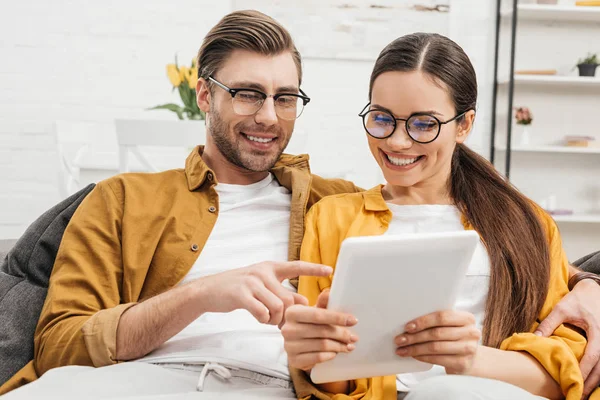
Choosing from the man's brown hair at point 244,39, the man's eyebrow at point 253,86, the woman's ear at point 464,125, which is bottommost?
the woman's ear at point 464,125

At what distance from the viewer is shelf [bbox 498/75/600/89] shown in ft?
15.1

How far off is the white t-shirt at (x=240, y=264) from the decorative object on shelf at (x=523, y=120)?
3.36 metres

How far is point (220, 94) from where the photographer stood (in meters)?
1.75

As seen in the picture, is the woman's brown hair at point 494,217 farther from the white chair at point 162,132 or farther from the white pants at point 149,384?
the white chair at point 162,132

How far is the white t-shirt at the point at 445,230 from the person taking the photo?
1360 millimetres

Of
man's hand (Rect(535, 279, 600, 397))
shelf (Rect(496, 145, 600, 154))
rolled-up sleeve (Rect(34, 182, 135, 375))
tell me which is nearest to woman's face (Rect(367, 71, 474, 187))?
man's hand (Rect(535, 279, 600, 397))

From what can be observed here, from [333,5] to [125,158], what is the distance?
2.66m

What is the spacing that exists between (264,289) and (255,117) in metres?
0.64

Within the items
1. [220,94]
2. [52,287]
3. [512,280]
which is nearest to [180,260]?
[52,287]

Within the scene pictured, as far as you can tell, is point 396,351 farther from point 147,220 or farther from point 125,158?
point 125,158

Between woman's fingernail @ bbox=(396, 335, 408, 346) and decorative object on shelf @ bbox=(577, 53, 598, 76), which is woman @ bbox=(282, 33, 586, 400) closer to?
woman's fingernail @ bbox=(396, 335, 408, 346)

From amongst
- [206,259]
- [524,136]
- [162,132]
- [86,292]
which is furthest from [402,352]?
[524,136]

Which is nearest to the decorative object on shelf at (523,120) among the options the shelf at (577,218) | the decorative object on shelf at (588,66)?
the decorative object on shelf at (588,66)

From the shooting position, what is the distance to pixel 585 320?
1.36 m
